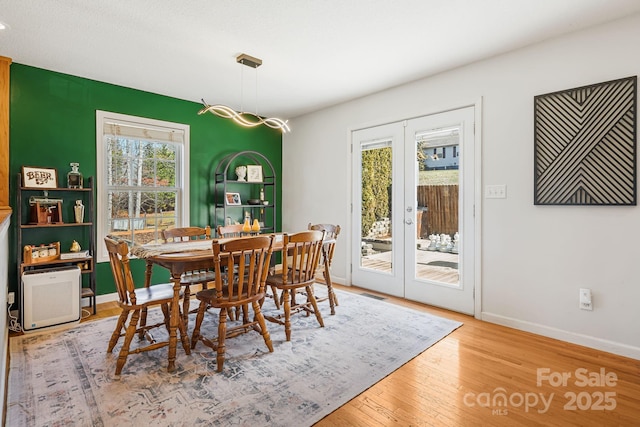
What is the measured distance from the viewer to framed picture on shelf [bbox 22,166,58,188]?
3.15 meters

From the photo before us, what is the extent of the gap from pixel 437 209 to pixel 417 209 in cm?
24

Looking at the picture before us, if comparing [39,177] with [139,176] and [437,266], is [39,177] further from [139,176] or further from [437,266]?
[437,266]

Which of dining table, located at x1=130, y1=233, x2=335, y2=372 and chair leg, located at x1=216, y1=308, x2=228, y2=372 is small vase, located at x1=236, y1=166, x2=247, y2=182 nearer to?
dining table, located at x1=130, y1=233, x2=335, y2=372

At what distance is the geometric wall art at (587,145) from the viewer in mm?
2430

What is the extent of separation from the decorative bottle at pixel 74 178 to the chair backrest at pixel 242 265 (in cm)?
216

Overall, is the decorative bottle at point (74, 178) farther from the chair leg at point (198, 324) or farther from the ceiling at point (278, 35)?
the chair leg at point (198, 324)

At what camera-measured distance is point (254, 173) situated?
498cm

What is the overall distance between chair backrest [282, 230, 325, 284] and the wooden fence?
1.40m

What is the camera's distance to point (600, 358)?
244 cm

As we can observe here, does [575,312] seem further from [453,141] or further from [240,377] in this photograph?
[240,377]

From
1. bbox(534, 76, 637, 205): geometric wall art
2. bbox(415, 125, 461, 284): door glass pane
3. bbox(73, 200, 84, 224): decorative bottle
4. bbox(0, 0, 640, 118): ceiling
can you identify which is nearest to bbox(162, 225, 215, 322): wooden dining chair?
bbox(73, 200, 84, 224): decorative bottle

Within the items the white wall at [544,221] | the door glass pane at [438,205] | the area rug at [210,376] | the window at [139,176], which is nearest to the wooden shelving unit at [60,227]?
the window at [139,176]

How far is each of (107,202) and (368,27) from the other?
11.0 ft

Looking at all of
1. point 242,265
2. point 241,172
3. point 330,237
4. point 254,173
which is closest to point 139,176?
point 241,172
